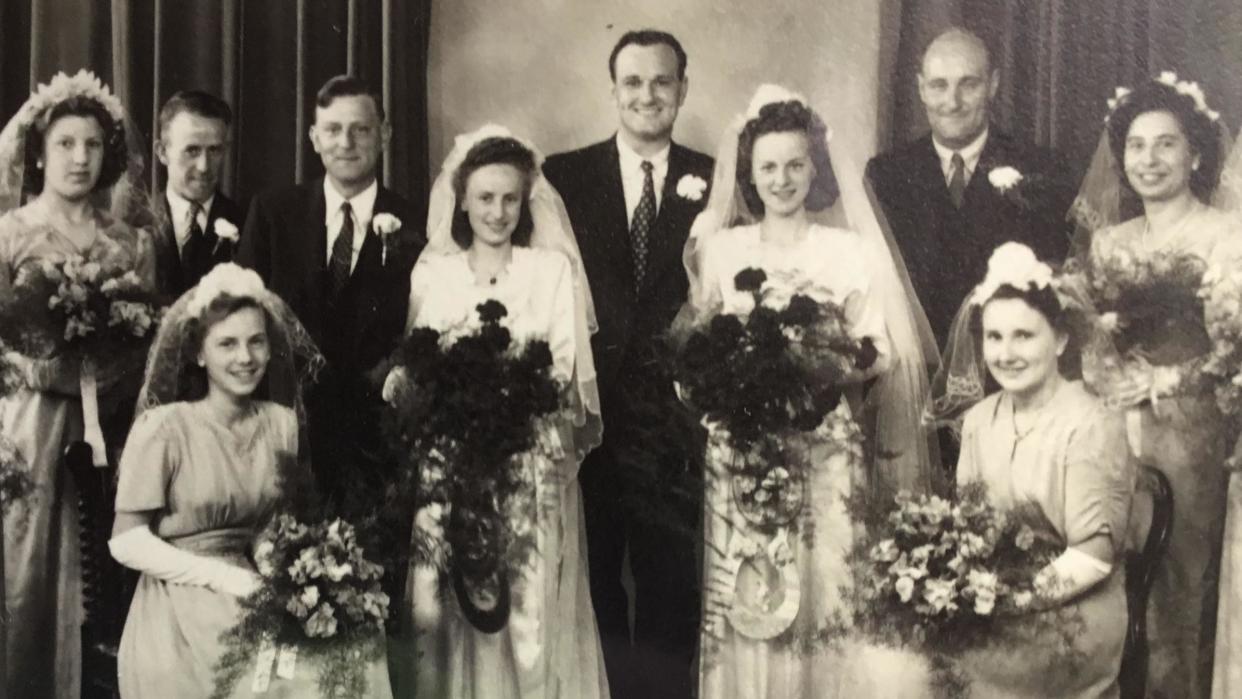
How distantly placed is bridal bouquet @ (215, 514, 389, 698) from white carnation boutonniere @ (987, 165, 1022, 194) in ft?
6.93

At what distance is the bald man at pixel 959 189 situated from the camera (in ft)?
12.6

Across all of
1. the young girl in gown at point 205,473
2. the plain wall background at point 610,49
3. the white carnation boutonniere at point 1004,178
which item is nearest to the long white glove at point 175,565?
the young girl in gown at point 205,473

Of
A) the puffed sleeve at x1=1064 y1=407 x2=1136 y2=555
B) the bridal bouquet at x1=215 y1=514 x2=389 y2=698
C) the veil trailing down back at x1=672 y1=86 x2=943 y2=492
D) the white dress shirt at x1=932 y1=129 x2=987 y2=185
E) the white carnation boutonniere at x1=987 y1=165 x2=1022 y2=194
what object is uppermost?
the white dress shirt at x1=932 y1=129 x2=987 y2=185

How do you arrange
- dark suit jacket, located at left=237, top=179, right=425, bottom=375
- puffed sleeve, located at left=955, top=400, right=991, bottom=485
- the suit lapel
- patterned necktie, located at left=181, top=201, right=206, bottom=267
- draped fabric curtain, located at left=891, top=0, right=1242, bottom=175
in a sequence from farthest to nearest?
patterned necktie, located at left=181, top=201, right=206, bottom=267 → dark suit jacket, located at left=237, top=179, right=425, bottom=375 → the suit lapel → puffed sleeve, located at left=955, top=400, right=991, bottom=485 → draped fabric curtain, located at left=891, top=0, right=1242, bottom=175

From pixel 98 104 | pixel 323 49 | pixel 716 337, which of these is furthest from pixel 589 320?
pixel 98 104

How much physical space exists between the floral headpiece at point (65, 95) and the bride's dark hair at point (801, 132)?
6.39 feet

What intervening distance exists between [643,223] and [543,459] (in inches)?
29.8

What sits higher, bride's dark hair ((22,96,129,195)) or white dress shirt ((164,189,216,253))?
bride's dark hair ((22,96,129,195))

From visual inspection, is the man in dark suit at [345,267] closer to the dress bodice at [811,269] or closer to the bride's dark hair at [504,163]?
the bride's dark hair at [504,163]

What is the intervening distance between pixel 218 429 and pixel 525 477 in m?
0.96

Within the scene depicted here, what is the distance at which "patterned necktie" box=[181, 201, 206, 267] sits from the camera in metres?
4.19

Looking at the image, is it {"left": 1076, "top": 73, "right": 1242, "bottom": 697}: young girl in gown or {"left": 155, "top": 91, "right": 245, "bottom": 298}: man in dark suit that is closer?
{"left": 1076, "top": 73, "right": 1242, "bottom": 697}: young girl in gown

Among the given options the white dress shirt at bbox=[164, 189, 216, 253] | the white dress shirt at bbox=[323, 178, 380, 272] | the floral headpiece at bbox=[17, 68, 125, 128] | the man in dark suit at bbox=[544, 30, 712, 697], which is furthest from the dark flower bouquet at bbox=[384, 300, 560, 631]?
the floral headpiece at bbox=[17, 68, 125, 128]

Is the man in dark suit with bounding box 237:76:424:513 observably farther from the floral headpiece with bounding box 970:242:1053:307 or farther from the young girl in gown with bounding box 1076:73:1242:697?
the young girl in gown with bounding box 1076:73:1242:697
